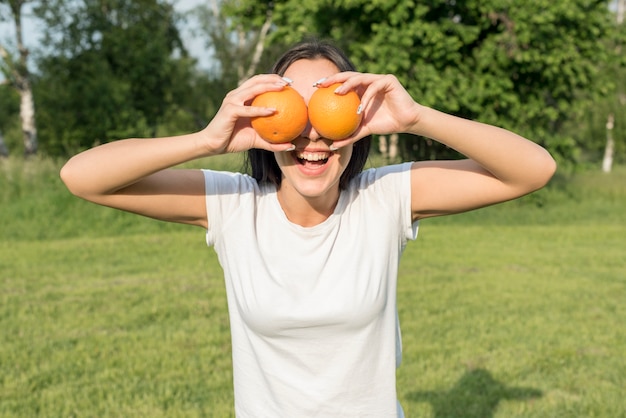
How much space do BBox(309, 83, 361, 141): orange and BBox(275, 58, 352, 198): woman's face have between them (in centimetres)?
9

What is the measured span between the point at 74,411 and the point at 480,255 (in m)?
7.02

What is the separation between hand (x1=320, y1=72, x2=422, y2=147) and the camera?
2.18 metres

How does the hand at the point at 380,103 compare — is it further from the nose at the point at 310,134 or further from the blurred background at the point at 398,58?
the blurred background at the point at 398,58

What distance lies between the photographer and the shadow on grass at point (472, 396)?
502cm

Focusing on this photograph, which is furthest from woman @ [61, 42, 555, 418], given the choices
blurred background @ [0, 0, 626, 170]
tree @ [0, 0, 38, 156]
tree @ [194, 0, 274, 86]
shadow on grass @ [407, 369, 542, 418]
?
tree @ [194, 0, 274, 86]

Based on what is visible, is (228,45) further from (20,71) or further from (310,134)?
(310,134)

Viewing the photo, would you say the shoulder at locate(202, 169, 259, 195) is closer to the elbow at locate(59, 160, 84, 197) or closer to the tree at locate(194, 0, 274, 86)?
the elbow at locate(59, 160, 84, 197)

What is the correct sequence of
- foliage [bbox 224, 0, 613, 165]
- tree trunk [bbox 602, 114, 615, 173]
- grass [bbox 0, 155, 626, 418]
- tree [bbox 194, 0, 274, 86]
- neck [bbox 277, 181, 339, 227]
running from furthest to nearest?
tree trunk [bbox 602, 114, 615, 173]
tree [bbox 194, 0, 274, 86]
foliage [bbox 224, 0, 613, 165]
grass [bbox 0, 155, 626, 418]
neck [bbox 277, 181, 339, 227]

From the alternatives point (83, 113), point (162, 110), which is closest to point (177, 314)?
point (83, 113)

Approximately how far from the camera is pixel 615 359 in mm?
6035

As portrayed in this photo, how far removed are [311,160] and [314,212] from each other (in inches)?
7.6

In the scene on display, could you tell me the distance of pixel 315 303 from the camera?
89.5 inches

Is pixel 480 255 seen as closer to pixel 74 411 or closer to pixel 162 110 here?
pixel 74 411

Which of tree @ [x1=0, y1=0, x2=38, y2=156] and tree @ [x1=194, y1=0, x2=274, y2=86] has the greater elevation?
tree @ [x1=194, y1=0, x2=274, y2=86]
